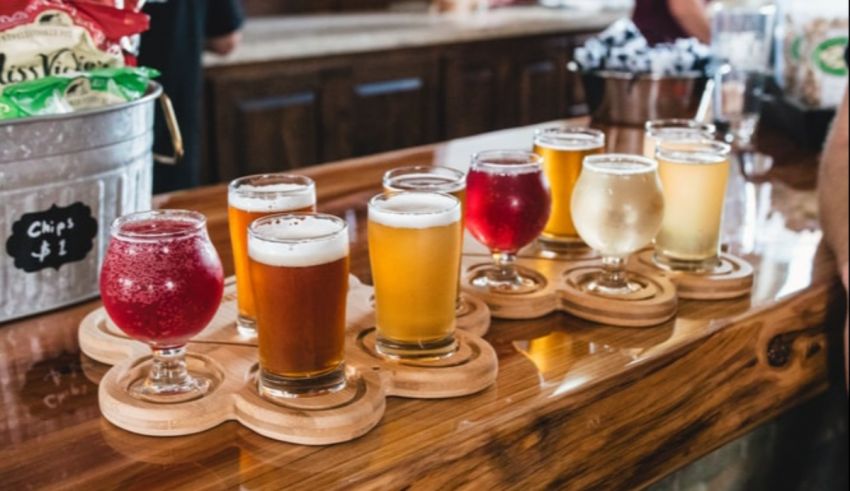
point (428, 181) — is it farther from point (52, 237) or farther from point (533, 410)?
point (52, 237)

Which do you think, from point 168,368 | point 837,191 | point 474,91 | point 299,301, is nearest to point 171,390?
point 168,368

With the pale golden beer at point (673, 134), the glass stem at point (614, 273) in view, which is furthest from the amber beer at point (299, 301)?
the pale golden beer at point (673, 134)

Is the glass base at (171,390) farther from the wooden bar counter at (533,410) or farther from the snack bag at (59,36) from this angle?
the snack bag at (59,36)

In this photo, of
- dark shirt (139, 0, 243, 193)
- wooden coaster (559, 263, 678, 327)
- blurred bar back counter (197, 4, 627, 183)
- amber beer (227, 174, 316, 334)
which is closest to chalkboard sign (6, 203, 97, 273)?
amber beer (227, 174, 316, 334)

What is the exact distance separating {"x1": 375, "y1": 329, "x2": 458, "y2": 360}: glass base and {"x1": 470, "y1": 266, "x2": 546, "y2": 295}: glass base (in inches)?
8.0

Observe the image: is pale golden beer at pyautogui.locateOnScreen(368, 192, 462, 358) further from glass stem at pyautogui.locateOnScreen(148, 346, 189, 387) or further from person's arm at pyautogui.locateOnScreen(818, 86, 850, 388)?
person's arm at pyautogui.locateOnScreen(818, 86, 850, 388)

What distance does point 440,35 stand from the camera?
4.07 meters

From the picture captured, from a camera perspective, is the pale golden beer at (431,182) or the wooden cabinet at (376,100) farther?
the wooden cabinet at (376,100)

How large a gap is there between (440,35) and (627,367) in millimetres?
3131

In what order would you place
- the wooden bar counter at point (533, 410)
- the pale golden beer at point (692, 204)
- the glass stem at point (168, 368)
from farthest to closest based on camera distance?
the pale golden beer at point (692, 204)
the glass stem at point (168, 368)
the wooden bar counter at point (533, 410)

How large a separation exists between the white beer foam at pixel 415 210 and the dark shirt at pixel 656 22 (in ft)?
7.54

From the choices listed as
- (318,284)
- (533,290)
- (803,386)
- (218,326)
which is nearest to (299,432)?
(318,284)

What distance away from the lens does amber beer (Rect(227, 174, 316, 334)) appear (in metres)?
1.11

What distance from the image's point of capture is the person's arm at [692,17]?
3119 millimetres
